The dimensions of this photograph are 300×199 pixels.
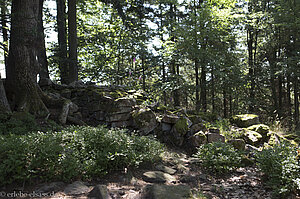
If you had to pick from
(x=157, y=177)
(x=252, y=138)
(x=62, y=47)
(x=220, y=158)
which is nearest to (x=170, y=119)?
(x=220, y=158)

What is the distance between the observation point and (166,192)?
10.3 feet

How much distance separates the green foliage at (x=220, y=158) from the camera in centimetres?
468

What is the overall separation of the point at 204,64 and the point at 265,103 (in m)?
6.43

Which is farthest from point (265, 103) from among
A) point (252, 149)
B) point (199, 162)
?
point (199, 162)

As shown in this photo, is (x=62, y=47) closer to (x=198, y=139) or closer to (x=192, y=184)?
(x=198, y=139)

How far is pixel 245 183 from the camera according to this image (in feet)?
13.9

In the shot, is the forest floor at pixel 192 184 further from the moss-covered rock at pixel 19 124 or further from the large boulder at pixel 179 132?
the moss-covered rock at pixel 19 124

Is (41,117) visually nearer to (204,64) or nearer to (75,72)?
(75,72)

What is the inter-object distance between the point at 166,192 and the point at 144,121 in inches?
140

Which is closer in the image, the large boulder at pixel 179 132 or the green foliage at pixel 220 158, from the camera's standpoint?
the green foliage at pixel 220 158

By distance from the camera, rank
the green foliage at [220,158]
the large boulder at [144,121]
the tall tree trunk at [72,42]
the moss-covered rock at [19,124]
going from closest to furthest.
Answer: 1. the green foliage at [220,158]
2. the moss-covered rock at [19,124]
3. the large boulder at [144,121]
4. the tall tree trunk at [72,42]

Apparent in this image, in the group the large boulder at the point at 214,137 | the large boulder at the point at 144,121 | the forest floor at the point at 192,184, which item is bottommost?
the forest floor at the point at 192,184

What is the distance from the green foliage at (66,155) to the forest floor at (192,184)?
0.56 ft

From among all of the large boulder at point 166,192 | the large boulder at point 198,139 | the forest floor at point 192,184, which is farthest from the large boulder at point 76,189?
the large boulder at point 198,139
